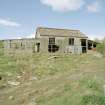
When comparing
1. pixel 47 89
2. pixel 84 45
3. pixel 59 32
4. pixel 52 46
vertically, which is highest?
pixel 59 32

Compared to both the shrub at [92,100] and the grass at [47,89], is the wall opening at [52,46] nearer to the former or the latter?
the grass at [47,89]

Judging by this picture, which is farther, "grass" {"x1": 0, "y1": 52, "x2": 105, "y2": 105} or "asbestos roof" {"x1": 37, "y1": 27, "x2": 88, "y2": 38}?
"asbestos roof" {"x1": 37, "y1": 27, "x2": 88, "y2": 38}

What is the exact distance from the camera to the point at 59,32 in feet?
130

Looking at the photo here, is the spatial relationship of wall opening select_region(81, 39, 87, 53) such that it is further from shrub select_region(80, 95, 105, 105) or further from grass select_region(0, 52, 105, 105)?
shrub select_region(80, 95, 105, 105)

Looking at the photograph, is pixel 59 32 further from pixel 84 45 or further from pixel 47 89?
pixel 47 89

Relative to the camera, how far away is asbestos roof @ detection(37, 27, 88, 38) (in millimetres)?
38047

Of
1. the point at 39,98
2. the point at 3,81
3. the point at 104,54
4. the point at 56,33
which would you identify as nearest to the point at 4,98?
the point at 39,98

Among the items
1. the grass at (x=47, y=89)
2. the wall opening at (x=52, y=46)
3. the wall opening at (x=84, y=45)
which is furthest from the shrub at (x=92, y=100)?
the wall opening at (x=84, y=45)

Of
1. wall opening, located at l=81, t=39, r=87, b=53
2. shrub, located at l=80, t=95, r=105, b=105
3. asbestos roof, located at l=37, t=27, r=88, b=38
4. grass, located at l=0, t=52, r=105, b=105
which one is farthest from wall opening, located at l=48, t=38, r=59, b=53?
shrub, located at l=80, t=95, r=105, b=105

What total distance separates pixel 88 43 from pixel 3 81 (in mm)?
27509

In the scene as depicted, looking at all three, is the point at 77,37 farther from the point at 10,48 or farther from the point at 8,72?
the point at 8,72

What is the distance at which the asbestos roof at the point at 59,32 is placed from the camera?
125ft

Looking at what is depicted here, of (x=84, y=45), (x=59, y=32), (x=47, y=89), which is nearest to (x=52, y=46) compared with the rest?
(x=59, y=32)

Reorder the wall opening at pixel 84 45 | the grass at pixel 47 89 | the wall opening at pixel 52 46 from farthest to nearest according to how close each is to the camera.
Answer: the wall opening at pixel 84 45
the wall opening at pixel 52 46
the grass at pixel 47 89
